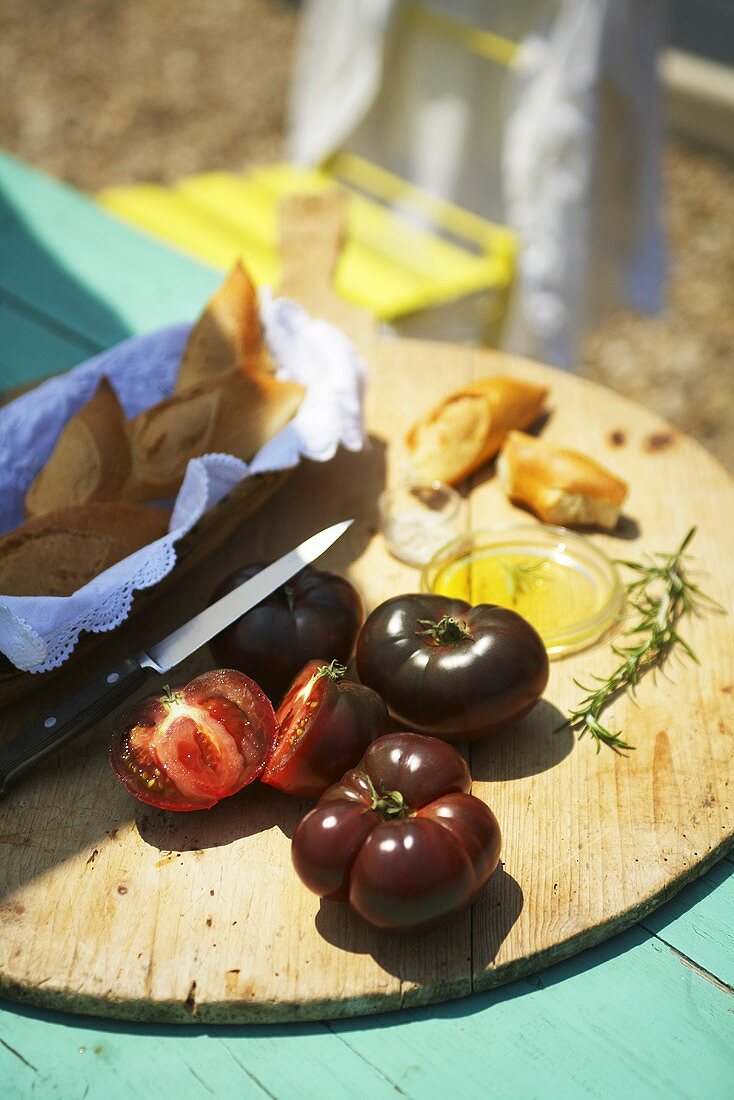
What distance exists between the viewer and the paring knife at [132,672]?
142 cm

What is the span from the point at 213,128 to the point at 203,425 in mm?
5150

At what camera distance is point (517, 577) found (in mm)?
1780

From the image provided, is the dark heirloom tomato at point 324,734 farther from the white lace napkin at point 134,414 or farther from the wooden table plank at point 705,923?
the wooden table plank at point 705,923

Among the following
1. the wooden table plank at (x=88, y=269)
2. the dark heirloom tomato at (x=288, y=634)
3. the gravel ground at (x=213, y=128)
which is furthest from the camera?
the gravel ground at (x=213, y=128)

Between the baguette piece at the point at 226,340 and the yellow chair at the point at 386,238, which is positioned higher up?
the baguette piece at the point at 226,340

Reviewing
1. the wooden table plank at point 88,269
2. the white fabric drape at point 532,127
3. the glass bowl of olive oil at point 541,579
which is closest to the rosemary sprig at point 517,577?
the glass bowl of olive oil at point 541,579

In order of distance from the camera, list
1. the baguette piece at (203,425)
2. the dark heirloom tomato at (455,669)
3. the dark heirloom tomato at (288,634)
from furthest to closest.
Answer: the baguette piece at (203,425) → the dark heirloom tomato at (288,634) → the dark heirloom tomato at (455,669)

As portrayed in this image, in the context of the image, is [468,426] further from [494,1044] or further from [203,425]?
[494,1044]

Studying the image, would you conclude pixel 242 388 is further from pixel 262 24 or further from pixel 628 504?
pixel 262 24

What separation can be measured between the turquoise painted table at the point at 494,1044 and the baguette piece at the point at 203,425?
0.89m

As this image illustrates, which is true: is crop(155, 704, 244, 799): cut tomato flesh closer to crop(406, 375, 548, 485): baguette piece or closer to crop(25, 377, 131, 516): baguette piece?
crop(25, 377, 131, 516): baguette piece

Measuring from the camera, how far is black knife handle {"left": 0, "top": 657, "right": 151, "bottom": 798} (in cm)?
141

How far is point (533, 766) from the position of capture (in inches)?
57.4

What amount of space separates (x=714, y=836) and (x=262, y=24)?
23.7 ft
